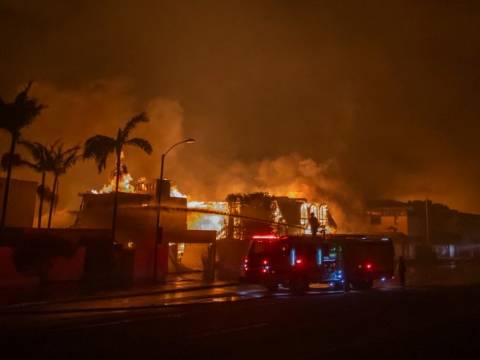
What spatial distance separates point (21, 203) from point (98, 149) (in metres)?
12.4

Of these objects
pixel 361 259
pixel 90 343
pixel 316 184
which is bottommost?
pixel 90 343

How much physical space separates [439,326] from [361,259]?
1379 cm

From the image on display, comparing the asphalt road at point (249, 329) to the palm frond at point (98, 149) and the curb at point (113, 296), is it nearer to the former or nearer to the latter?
the curb at point (113, 296)

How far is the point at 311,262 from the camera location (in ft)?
84.2

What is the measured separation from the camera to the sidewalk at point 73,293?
2062 centimetres

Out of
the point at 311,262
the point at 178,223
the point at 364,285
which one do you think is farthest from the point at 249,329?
the point at 178,223

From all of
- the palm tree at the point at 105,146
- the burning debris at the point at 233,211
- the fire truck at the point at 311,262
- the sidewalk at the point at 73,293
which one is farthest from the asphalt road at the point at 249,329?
the burning debris at the point at 233,211

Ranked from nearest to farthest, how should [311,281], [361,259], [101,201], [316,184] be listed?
[311,281] < [361,259] < [101,201] < [316,184]

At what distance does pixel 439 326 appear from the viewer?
13.7 meters

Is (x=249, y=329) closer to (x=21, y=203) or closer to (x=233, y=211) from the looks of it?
(x=21, y=203)

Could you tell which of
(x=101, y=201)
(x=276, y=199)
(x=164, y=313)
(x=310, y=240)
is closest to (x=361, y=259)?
(x=310, y=240)

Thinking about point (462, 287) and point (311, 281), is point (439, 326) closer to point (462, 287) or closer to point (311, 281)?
point (311, 281)

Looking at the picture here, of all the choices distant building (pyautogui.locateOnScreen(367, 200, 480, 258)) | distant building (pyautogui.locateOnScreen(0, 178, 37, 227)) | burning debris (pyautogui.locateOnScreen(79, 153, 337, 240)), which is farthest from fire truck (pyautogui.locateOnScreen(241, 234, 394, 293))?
distant building (pyautogui.locateOnScreen(367, 200, 480, 258))

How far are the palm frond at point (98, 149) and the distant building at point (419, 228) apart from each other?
40.2 meters
